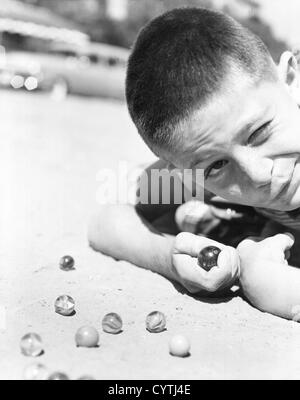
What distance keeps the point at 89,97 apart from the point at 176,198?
41.5ft

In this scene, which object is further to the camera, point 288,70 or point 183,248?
point 288,70

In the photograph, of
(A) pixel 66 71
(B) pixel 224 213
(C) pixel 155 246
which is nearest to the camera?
(C) pixel 155 246

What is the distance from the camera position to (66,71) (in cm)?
1421

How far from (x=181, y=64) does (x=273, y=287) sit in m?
0.81

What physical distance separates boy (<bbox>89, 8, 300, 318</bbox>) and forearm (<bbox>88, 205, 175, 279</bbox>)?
13 centimetres

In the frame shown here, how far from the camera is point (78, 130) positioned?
8.02 metres

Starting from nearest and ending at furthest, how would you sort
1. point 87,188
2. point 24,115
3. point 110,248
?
point 110,248 → point 87,188 → point 24,115

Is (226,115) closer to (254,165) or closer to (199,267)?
(254,165)

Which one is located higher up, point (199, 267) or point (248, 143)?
point (248, 143)

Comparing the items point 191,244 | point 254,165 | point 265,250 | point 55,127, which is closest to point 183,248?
point 191,244

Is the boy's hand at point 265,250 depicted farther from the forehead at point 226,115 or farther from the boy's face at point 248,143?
the forehead at point 226,115

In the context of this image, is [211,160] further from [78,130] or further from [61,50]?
[61,50]

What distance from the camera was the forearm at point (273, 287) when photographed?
2.01m

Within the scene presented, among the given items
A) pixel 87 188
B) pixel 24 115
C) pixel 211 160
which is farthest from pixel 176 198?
pixel 24 115
